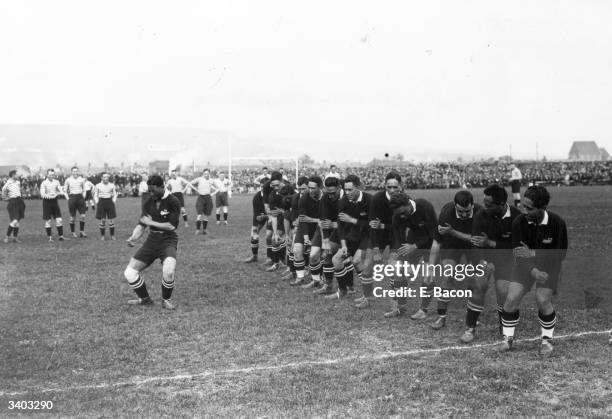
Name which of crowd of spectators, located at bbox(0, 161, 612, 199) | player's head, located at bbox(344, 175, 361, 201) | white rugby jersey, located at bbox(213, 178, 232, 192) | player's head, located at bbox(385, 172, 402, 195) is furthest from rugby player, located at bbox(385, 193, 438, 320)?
crowd of spectators, located at bbox(0, 161, 612, 199)

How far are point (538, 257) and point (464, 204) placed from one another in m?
1.29

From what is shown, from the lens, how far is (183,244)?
1708 cm

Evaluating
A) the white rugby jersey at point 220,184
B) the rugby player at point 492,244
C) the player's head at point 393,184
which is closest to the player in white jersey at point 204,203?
the white rugby jersey at point 220,184

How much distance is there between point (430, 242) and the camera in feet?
27.8

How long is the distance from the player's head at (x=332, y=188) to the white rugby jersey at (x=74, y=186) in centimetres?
1147

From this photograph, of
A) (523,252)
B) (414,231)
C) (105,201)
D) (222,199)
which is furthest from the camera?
(222,199)

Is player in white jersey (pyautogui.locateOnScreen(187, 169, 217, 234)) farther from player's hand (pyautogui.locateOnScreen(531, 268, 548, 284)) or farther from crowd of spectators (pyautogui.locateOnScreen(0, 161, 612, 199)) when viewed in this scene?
crowd of spectators (pyautogui.locateOnScreen(0, 161, 612, 199))

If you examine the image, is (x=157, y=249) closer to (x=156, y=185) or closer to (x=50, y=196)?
(x=156, y=185)

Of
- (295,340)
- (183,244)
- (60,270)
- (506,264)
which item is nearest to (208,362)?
(295,340)

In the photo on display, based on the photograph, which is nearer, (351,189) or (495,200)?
(495,200)

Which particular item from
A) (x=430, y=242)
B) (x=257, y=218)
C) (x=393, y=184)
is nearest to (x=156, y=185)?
(x=393, y=184)

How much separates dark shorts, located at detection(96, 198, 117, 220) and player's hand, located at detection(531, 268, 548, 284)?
14034mm

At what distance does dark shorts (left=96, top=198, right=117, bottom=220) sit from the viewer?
18031mm

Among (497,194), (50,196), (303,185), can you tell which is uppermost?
(497,194)
